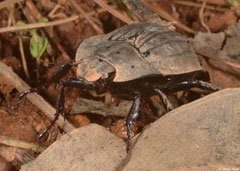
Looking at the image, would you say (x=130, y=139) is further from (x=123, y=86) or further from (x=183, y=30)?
(x=183, y=30)

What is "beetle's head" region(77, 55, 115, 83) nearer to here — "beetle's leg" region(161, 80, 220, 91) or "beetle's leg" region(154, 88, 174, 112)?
"beetle's leg" region(154, 88, 174, 112)

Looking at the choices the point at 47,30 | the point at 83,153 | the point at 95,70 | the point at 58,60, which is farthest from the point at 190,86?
the point at 47,30

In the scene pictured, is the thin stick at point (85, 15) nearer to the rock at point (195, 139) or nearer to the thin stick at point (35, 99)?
the thin stick at point (35, 99)

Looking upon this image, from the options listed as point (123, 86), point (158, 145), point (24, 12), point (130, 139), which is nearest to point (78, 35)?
point (24, 12)

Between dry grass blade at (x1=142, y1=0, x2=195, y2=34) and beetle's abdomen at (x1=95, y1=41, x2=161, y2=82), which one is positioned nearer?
beetle's abdomen at (x1=95, y1=41, x2=161, y2=82)

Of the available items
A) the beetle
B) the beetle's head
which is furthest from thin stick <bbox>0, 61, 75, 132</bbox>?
the beetle's head

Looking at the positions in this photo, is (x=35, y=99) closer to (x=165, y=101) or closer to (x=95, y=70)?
(x=95, y=70)

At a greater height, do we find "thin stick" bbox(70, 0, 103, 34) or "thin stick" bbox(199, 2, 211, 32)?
"thin stick" bbox(70, 0, 103, 34)
